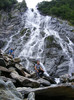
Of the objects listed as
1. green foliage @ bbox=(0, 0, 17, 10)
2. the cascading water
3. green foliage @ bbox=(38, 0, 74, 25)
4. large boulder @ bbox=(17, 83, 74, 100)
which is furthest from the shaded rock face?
large boulder @ bbox=(17, 83, 74, 100)

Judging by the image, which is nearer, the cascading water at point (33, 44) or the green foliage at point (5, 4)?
the cascading water at point (33, 44)

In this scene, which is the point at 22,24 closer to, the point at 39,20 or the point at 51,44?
the point at 39,20

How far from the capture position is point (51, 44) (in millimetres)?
26188

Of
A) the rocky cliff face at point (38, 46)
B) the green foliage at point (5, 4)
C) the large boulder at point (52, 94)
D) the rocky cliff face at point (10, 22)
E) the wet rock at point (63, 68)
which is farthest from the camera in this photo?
the green foliage at point (5, 4)

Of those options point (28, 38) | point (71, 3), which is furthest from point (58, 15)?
point (28, 38)

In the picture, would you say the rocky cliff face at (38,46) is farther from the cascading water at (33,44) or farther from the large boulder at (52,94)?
the large boulder at (52,94)

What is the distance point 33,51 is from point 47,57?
336 centimetres

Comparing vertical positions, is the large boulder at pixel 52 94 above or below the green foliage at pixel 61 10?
below

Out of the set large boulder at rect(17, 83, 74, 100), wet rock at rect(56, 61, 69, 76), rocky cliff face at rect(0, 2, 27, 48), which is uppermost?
rocky cliff face at rect(0, 2, 27, 48)

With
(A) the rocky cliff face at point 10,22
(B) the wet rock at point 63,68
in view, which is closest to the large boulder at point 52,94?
(B) the wet rock at point 63,68

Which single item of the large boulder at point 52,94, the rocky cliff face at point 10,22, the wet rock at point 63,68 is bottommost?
the wet rock at point 63,68

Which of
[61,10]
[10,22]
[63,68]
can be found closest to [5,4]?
[10,22]

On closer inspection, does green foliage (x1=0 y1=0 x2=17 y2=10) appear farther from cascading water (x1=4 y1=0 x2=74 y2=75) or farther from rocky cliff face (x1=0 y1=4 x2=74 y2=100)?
cascading water (x1=4 y1=0 x2=74 y2=75)

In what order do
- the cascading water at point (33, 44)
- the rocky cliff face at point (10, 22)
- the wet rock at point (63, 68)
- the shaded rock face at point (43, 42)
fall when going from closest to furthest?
1. the wet rock at point (63, 68)
2. the shaded rock face at point (43, 42)
3. the cascading water at point (33, 44)
4. the rocky cliff face at point (10, 22)
